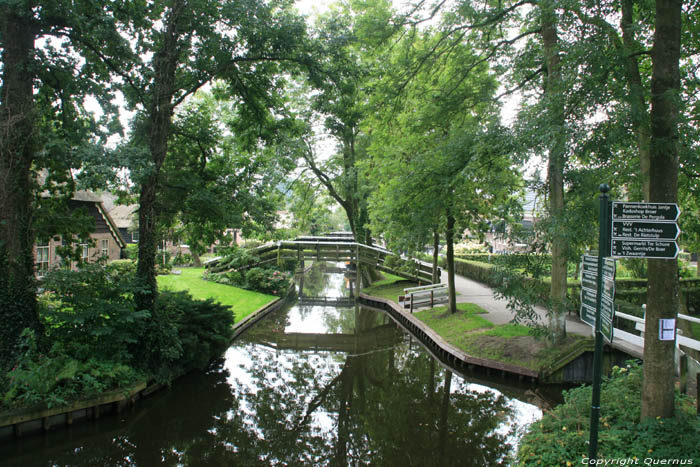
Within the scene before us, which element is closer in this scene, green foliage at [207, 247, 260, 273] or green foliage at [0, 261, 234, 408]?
green foliage at [0, 261, 234, 408]

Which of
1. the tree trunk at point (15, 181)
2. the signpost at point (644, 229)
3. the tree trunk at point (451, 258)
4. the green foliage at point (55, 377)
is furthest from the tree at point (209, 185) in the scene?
the signpost at point (644, 229)

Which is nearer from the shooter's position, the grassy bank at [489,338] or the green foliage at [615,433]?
the green foliage at [615,433]

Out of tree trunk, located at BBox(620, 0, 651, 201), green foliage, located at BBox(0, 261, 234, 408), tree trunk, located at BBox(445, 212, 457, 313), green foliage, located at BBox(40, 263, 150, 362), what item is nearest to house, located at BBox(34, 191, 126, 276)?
green foliage, located at BBox(0, 261, 234, 408)

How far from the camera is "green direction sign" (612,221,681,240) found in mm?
4180

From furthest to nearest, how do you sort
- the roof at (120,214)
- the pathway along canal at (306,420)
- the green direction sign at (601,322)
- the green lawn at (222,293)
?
the roof at (120,214) → the green lawn at (222,293) → the pathway along canal at (306,420) → the green direction sign at (601,322)

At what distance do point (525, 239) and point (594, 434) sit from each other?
395cm

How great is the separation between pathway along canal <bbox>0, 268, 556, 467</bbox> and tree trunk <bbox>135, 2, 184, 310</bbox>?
2.78 m

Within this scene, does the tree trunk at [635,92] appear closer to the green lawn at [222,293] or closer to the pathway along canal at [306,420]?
the pathway along canal at [306,420]

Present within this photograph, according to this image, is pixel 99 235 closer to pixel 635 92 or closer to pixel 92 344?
pixel 92 344

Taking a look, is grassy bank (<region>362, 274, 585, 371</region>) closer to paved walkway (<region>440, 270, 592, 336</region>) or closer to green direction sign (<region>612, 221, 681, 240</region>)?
paved walkway (<region>440, 270, 592, 336</region>)

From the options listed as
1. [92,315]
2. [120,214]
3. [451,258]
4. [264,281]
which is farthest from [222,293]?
[120,214]

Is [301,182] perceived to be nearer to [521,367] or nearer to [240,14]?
[240,14]

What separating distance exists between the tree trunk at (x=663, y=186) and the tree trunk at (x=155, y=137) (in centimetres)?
918

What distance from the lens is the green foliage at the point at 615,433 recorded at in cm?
497
